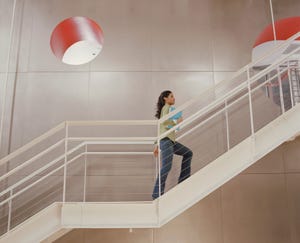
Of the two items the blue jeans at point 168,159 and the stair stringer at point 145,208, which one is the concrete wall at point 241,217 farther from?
the stair stringer at point 145,208

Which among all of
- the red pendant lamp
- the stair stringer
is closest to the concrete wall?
the stair stringer

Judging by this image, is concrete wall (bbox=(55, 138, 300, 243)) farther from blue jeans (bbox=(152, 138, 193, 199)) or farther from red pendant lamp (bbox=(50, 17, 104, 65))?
red pendant lamp (bbox=(50, 17, 104, 65))

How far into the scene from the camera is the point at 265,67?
12.0ft

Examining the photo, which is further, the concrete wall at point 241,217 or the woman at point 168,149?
the concrete wall at point 241,217

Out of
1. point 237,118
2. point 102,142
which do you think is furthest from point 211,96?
point 102,142

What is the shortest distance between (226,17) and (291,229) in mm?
2914

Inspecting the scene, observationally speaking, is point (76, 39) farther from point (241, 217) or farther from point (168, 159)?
point (241, 217)

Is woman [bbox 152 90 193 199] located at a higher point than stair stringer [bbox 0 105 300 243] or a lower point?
higher

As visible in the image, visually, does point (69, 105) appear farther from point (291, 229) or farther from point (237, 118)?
point (291, 229)

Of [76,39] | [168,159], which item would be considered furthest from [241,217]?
[76,39]

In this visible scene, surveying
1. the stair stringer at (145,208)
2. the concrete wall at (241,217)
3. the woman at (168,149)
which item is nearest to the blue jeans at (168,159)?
the woman at (168,149)

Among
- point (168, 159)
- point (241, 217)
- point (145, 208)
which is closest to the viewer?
point (145, 208)

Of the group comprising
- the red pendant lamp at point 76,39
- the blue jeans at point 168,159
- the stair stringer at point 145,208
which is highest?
the red pendant lamp at point 76,39

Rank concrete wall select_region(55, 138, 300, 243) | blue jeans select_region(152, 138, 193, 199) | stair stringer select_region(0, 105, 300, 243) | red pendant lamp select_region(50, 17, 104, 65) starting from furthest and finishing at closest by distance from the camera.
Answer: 1. concrete wall select_region(55, 138, 300, 243)
2. blue jeans select_region(152, 138, 193, 199)
3. red pendant lamp select_region(50, 17, 104, 65)
4. stair stringer select_region(0, 105, 300, 243)
